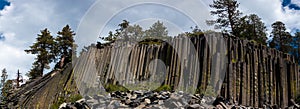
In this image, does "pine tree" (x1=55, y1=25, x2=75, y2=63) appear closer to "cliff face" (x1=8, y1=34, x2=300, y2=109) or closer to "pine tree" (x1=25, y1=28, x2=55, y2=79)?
"pine tree" (x1=25, y1=28, x2=55, y2=79)

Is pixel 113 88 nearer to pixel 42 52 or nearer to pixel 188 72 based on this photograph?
pixel 188 72

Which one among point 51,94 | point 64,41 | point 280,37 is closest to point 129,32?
point 64,41

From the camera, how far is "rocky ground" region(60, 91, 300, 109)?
11.7m

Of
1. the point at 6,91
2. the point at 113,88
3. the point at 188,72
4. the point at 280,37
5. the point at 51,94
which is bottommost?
the point at 6,91

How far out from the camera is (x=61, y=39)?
3850 cm

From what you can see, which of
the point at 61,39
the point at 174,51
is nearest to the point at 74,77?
the point at 174,51

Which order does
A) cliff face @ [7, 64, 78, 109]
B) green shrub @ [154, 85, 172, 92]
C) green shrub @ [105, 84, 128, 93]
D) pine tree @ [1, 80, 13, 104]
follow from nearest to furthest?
green shrub @ [154, 85, 172, 92] → green shrub @ [105, 84, 128, 93] → cliff face @ [7, 64, 78, 109] → pine tree @ [1, 80, 13, 104]

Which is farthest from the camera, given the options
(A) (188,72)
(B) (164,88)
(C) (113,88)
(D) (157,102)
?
(C) (113,88)

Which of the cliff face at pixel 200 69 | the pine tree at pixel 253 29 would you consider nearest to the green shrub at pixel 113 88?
the cliff face at pixel 200 69

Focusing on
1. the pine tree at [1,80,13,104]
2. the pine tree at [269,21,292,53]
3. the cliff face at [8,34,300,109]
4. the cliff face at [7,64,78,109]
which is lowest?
the pine tree at [1,80,13,104]

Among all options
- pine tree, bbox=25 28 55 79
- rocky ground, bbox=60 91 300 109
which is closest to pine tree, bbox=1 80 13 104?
pine tree, bbox=25 28 55 79

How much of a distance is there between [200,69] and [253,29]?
20881 millimetres

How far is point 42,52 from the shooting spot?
37594mm

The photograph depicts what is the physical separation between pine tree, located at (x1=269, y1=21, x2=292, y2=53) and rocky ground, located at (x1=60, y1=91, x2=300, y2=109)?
25.7m
